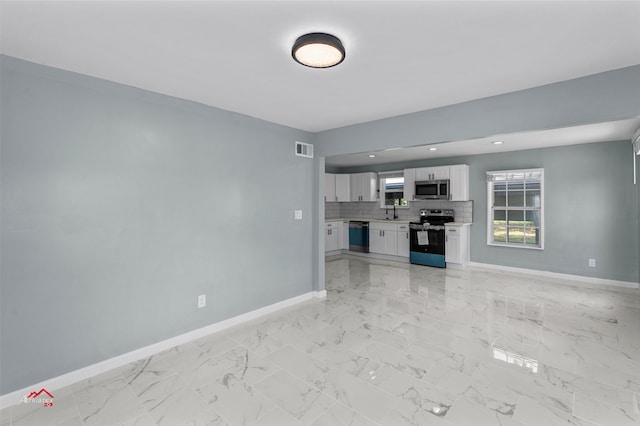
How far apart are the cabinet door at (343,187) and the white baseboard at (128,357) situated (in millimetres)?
4586

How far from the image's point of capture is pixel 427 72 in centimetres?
236

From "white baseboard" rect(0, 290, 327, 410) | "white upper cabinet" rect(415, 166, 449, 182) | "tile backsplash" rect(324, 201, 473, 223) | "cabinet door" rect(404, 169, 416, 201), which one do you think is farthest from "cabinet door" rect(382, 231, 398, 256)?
"white baseboard" rect(0, 290, 327, 410)

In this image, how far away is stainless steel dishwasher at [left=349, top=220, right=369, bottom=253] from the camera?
7.52 m

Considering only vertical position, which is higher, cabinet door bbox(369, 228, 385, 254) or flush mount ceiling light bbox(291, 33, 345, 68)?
flush mount ceiling light bbox(291, 33, 345, 68)

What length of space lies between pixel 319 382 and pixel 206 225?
187 centimetres

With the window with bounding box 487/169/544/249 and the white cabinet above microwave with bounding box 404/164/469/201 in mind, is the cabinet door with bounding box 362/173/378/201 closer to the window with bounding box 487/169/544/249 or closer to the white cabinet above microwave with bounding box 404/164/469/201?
the white cabinet above microwave with bounding box 404/164/469/201

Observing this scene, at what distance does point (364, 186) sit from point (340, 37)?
19.9 ft

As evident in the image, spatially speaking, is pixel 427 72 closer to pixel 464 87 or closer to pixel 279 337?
pixel 464 87

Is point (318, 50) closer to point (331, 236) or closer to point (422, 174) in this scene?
point (422, 174)

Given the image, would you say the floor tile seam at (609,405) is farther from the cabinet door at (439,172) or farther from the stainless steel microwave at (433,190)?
the cabinet door at (439,172)

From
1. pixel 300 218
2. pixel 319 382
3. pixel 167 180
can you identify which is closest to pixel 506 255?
pixel 300 218

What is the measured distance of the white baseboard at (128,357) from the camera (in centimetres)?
217

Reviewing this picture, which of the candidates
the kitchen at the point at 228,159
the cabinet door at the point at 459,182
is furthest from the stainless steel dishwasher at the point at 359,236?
the kitchen at the point at 228,159

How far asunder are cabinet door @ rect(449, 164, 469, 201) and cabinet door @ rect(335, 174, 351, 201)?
2.62 m
